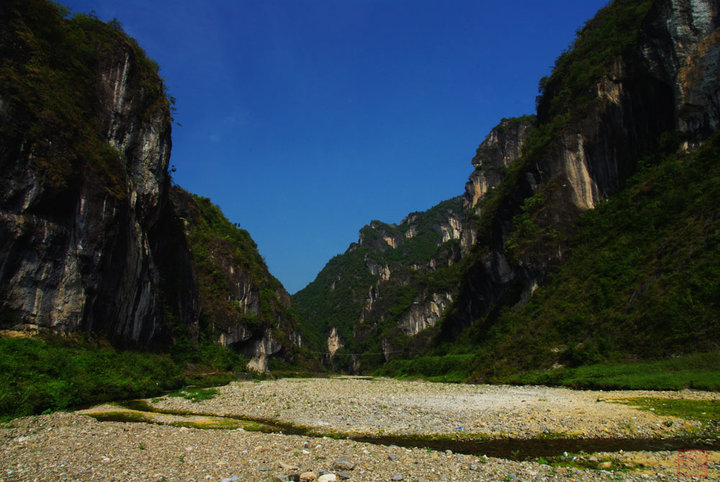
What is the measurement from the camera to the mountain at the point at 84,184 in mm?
20016

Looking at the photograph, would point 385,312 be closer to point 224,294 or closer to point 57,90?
point 224,294

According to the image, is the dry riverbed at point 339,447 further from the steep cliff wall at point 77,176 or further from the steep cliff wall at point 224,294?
the steep cliff wall at point 224,294

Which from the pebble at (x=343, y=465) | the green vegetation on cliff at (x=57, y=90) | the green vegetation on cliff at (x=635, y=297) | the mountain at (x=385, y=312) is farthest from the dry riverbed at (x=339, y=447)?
the mountain at (x=385, y=312)

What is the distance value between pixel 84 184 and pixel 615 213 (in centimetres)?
4108

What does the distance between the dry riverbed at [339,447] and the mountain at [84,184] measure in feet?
32.5

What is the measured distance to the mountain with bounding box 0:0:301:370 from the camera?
2002 centimetres

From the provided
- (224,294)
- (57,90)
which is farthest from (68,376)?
(224,294)

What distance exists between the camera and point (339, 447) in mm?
9211

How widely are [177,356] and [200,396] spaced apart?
19.3m

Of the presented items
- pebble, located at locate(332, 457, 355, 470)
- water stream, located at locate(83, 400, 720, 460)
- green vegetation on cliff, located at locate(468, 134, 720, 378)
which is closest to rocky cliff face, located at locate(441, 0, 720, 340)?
green vegetation on cliff, located at locate(468, 134, 720, 378)

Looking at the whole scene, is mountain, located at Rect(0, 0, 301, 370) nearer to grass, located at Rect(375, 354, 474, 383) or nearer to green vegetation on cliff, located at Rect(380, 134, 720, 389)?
grass, located at Rect(375, 354, 474, 383)

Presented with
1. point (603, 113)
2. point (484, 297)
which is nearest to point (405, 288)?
point (484, 297)

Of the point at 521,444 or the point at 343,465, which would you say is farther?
the point at 521,444

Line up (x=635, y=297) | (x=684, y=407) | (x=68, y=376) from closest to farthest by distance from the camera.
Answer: (x=684, y=407), (x=68, y=376), (x=635, y=297)
